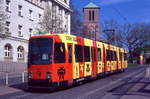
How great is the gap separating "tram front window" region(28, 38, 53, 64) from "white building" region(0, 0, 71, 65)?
69.7 ft

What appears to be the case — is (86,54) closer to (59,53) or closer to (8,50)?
(59,53)

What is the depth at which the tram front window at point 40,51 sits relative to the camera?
14.4 m

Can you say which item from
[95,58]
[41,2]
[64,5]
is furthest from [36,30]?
[95,58]

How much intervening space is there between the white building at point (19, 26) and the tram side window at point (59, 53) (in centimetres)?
2175

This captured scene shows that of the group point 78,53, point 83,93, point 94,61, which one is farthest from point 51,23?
point 83,93

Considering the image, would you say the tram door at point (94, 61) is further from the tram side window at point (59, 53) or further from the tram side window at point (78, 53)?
the tram side window at point (59, 53)

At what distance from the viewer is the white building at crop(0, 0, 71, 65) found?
38469 millimetres

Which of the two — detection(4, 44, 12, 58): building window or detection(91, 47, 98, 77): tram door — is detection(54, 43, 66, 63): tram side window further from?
detection(4, 44, 12, 58): building window

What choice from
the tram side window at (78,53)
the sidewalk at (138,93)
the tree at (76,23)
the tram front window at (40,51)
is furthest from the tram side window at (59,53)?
the tree at (76,23)

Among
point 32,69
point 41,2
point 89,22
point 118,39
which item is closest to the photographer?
point 32,69

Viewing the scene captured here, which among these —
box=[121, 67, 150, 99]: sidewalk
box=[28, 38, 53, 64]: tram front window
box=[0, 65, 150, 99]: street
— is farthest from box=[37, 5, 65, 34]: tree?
box=[121, 67, 150, 99]: sidewalk

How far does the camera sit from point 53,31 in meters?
39.6

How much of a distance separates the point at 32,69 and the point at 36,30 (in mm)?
31378

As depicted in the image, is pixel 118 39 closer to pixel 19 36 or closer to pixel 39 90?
pixel 19 36
